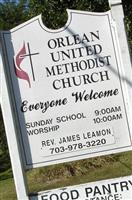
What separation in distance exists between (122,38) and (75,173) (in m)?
6.39

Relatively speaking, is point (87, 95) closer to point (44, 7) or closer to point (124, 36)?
point (124, 36)

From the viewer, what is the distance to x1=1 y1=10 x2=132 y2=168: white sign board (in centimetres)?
570

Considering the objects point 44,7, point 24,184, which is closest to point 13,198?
point 44,7

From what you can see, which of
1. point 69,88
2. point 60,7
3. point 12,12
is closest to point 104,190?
point 69,88

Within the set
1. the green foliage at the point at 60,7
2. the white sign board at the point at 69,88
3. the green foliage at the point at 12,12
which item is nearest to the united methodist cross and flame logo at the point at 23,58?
the white sign board at the point at 69,88

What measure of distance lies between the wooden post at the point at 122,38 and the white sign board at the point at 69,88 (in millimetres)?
61

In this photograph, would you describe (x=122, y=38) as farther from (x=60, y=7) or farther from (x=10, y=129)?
(x=60, y=7)

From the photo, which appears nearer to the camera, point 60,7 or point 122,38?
point 122,38

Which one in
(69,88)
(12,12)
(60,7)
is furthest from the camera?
(12,12)

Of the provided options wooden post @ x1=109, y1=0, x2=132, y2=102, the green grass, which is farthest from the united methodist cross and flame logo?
the green grass

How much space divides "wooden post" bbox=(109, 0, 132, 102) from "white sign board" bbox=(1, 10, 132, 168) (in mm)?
61

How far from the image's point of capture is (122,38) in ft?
18.4

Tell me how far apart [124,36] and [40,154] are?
1402 millimetres

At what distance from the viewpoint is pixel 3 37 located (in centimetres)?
573
